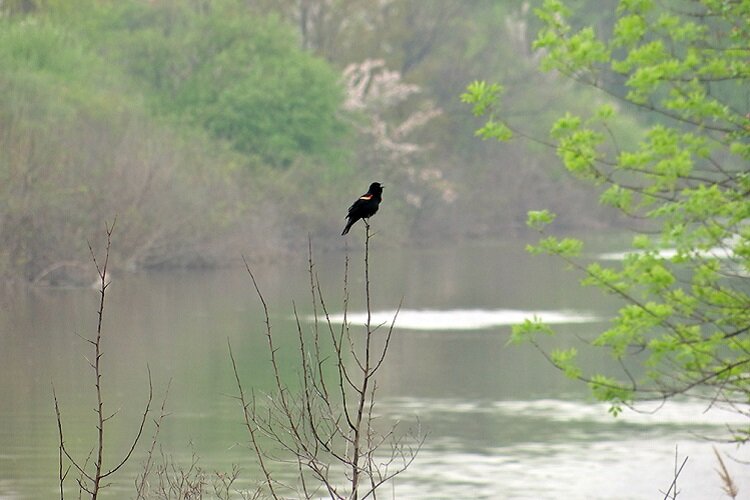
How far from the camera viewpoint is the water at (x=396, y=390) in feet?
47.9

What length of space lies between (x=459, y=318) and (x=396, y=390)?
8.84 m

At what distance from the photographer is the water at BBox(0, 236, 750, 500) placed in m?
14.6

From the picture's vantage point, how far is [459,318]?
94.8 feet

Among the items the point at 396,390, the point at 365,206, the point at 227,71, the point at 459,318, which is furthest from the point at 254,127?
the point at 365,206

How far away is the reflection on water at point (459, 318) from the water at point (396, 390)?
0.19ft

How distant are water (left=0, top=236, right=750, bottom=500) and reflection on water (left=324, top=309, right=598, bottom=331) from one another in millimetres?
59

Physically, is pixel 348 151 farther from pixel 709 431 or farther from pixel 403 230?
pixel 709 431

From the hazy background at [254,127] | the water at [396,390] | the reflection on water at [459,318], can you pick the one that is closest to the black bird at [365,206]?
the water at [396,390]

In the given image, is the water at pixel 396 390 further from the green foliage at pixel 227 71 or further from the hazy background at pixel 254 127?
the green foliage at pixel 227 71

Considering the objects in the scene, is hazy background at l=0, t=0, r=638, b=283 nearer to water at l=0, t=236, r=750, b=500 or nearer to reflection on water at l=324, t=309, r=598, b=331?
water at l=0, t=236, r=750, b=500

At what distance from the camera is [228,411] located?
717 inches

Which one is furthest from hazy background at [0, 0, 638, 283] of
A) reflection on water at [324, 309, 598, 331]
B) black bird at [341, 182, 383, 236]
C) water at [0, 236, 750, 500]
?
black bird at [341, 182, 383, 236]

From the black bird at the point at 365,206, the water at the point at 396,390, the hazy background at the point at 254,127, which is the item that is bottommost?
the water at the point at 396,390

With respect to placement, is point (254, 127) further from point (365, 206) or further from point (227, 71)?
point (365, 206)
